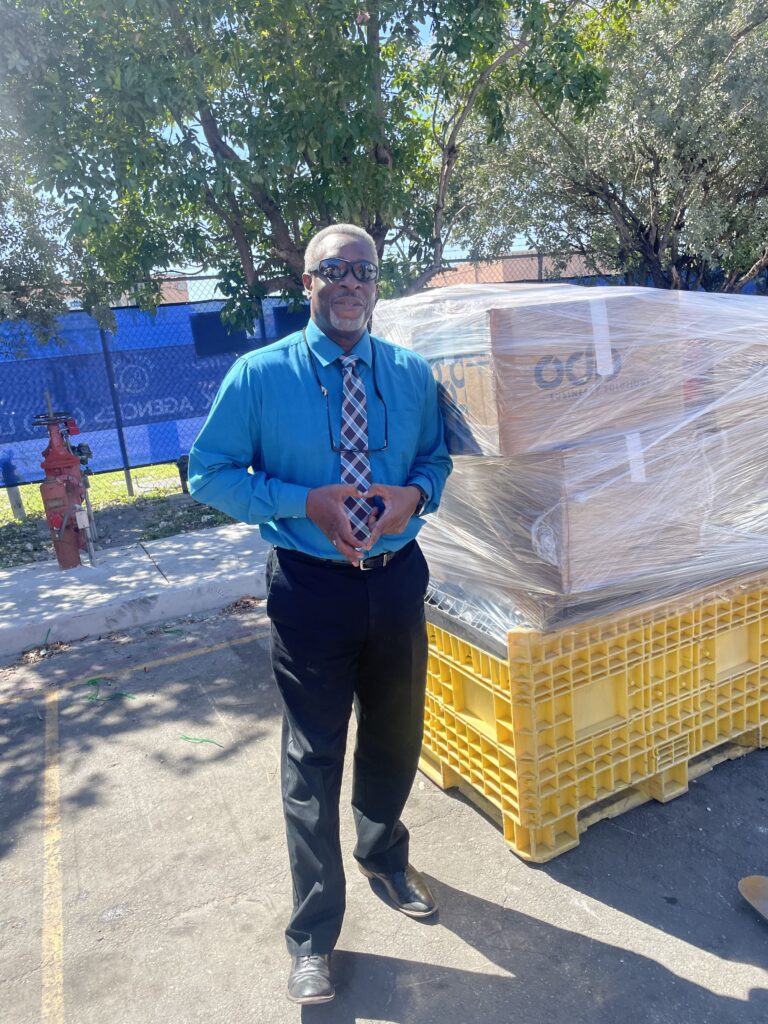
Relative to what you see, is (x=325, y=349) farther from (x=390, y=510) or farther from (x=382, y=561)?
(x=382, y=561)

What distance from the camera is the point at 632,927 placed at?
7.66 feet

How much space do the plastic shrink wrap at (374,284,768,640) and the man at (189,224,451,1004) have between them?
0.86 feet

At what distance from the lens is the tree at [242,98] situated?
5703 mm

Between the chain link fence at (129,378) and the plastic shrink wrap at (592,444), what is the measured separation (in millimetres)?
6172

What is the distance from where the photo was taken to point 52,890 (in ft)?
8.89

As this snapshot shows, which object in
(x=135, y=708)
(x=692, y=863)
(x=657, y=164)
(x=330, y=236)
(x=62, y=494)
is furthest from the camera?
(x=657, y=164)

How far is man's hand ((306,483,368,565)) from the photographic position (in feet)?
6.48

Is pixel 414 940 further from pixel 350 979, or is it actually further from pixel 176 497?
pixel 176 497

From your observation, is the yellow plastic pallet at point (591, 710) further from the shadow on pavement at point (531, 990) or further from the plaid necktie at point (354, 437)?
the plaid necktie at point (354, 437)

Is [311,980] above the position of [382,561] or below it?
below

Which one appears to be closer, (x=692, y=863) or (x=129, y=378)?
(x=692, y=863)

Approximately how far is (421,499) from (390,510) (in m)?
0.19

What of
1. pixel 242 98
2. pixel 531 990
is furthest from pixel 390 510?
pixel 242 98

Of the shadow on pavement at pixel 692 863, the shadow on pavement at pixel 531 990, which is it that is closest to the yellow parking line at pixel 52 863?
the shadow on pavement at pixel 531 990
